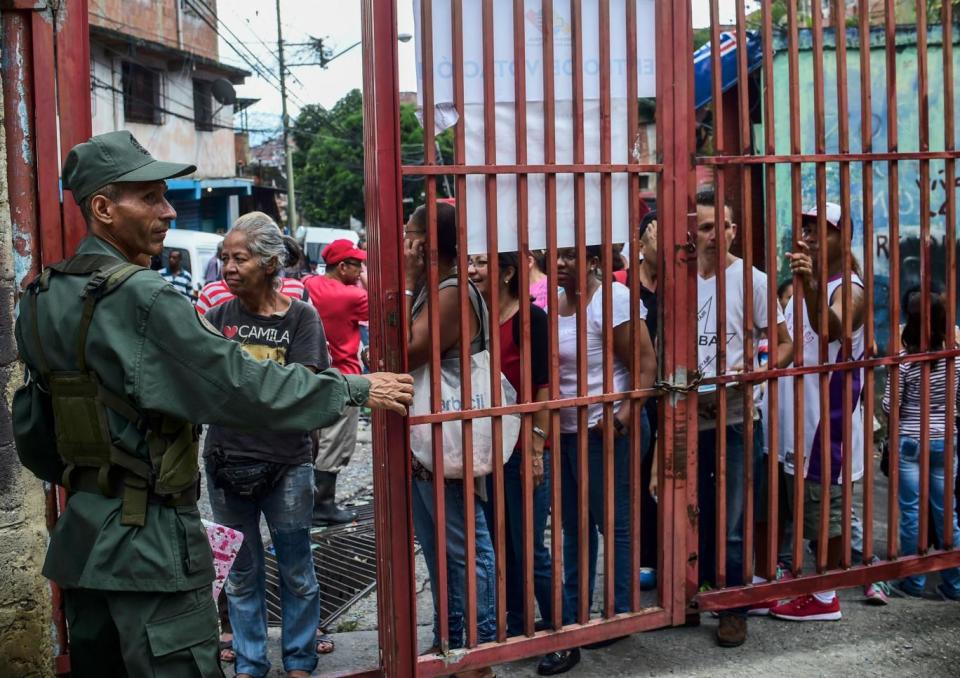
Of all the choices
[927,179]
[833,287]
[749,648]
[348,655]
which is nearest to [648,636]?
[749,648]

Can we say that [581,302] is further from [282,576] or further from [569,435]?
[282,576]

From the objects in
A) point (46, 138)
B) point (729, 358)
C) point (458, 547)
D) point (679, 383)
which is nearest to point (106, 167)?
point (46, 138)

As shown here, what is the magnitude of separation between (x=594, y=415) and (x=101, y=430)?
1940 millimetres

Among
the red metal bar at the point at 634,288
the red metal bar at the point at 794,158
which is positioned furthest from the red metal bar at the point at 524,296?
the red metal bar at the point at 794,158

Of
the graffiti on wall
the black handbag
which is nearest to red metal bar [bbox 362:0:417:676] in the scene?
the black handbag

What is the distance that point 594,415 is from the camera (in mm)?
4004

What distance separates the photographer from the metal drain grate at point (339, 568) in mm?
4781

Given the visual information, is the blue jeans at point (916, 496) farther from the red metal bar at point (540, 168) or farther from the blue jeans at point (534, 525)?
the red metal bar at point (540, 168)

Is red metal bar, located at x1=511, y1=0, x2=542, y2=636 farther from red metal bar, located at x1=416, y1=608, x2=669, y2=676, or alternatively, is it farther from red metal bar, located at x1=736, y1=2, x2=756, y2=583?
red metal bar, located at x1=736, y1=2, x2=756, y2=583

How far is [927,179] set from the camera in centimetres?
404

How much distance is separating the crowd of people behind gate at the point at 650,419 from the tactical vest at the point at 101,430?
942 mm

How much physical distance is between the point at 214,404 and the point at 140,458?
24 cm

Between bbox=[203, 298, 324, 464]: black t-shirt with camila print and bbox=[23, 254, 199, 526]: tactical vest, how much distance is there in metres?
1.02

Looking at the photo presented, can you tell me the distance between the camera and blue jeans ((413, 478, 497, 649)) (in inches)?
142
